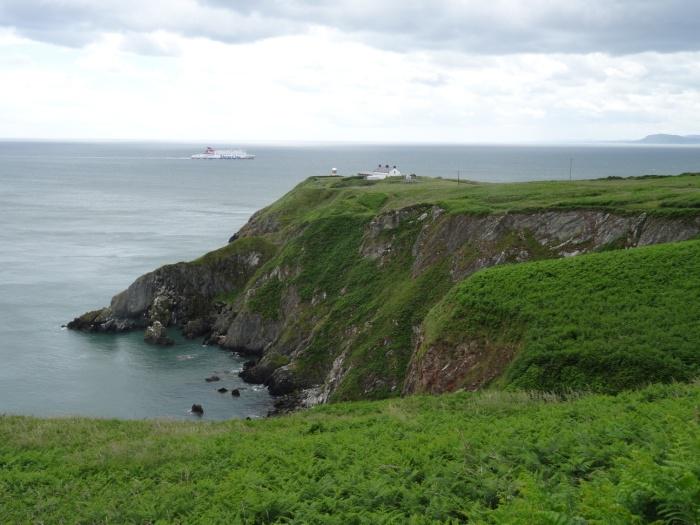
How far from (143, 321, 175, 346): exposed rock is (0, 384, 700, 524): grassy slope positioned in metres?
44.1

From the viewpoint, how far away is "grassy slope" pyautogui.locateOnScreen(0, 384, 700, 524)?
40.5 feet

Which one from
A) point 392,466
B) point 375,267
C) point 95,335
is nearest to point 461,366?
point 392,466

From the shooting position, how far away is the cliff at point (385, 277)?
44.4 meters

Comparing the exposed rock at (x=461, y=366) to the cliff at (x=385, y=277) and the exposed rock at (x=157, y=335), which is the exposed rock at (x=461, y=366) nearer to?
the cliff at (x=385, y=277)

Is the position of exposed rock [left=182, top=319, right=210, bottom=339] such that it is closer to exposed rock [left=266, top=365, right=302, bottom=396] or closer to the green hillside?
exposed rock [left=266, top=365, right=302, bottom=396]

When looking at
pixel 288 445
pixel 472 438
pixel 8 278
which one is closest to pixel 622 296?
pixel 472 438

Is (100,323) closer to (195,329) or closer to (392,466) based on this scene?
(195,329)

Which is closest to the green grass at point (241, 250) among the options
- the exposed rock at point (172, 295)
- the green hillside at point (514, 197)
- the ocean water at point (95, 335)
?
the exposed rock at point (172, 295)

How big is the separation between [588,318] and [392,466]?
18.9 meters

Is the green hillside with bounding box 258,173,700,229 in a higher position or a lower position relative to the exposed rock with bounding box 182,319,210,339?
higher

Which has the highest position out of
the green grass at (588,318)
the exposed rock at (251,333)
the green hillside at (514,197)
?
the green hillside at (514,197)

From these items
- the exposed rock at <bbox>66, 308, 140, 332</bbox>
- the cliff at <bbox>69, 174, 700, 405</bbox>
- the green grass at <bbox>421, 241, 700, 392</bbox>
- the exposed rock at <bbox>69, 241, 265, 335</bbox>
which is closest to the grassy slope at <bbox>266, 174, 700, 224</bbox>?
the cliff at <bbox>69, 174, 700, 405</bbox>

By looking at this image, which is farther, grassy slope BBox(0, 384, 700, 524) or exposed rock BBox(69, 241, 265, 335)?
exposed rock BBox(69, 241, 265, 335)

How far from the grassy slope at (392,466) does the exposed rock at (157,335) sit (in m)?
44.1
